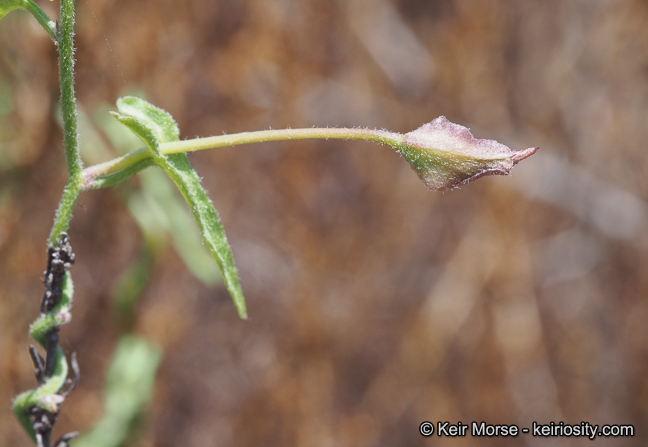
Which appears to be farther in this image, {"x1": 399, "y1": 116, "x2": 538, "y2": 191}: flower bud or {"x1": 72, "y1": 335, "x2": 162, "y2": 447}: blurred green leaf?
{"x1": 72, "y1": 335, "x2": 162, "y2": 447}: blurred green leaf

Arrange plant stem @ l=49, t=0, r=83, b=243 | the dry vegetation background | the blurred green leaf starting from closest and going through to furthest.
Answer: plant stem @ l=49, t=0, r=83, b=243 < the blurred green leaf < the dry vegetation background

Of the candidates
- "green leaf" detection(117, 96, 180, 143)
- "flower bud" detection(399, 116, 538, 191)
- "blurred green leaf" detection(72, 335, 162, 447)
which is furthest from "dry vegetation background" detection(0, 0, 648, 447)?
"flower bud" detection(399, 116, 538, 191)

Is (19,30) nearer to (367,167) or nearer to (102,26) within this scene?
(102,26)

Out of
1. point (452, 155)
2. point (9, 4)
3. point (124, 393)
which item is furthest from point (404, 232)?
point (9, 4)

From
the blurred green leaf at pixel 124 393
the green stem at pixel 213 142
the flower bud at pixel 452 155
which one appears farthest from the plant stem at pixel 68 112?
the blurred green leaf at pixel 124 393

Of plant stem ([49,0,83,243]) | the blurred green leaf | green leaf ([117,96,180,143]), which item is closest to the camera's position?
plant stem ([49,0,83,243])

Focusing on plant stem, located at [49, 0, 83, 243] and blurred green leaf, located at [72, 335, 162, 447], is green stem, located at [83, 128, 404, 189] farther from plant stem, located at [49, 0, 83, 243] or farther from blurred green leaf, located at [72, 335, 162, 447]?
blurred green leaf, located at [72, 335, 162, 447]
